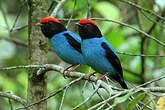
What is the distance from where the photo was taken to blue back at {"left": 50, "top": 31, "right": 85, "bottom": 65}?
4.30 m

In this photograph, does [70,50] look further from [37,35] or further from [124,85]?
[124,85]

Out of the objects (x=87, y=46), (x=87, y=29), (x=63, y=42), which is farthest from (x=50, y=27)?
(x=87, y=46)

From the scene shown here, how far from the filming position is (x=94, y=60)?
3744 mm

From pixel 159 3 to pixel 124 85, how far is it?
156 centimetres

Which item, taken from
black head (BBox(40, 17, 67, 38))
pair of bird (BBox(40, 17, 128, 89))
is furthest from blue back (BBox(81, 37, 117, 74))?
black head (BBox(40, 17, 67, 38))

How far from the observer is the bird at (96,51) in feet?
12.3

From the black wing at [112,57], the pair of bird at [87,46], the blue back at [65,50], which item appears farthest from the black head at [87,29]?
the blue back at [65,50]

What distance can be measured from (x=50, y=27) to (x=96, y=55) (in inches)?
40.7

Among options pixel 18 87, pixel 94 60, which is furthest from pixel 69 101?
pixel 18 87

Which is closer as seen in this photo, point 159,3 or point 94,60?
point 94,60

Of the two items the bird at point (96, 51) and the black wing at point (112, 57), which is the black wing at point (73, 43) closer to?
the bird at point (96, 51)

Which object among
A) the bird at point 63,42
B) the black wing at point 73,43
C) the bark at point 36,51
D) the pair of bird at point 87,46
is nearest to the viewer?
the bark at point 36,51

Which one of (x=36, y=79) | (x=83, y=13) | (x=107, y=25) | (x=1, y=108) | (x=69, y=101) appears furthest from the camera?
(x=1, y=108)

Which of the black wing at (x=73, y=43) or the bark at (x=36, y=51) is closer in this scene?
the bark at (x=36, y=51)
